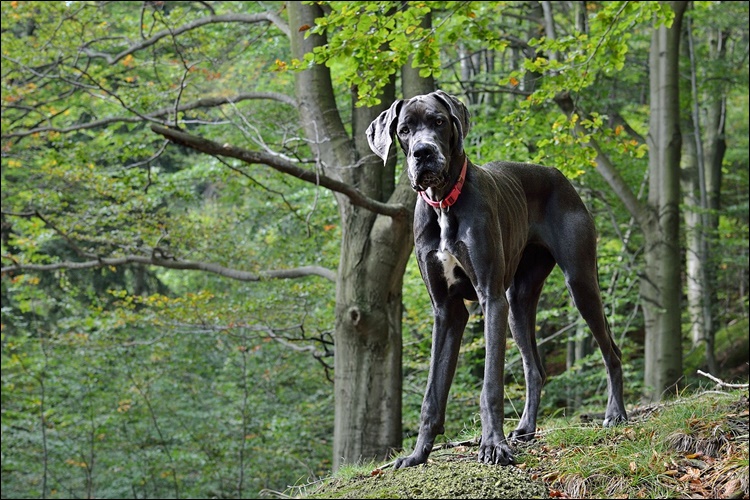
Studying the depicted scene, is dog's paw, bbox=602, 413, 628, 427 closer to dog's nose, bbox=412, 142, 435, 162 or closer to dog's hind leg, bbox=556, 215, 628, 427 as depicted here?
dog's hind leg, bbox=556, 215, 628, 427

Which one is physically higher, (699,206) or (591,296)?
(699,206)

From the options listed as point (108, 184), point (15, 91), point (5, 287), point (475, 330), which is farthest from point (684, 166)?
point (5, 287)

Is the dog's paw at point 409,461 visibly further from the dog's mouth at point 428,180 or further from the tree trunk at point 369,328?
the tree trunk at point 369,328

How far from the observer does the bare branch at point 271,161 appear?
696cm

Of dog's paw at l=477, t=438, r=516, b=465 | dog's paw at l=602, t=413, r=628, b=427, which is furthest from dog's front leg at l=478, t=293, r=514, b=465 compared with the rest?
dog's paw at l=602, t=413, r=628, b=427

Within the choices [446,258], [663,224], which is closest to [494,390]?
[446,258]

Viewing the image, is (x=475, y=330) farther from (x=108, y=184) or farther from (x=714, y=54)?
(x=714, y=54)

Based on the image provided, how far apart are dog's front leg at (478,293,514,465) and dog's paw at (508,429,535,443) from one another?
761 millimetres

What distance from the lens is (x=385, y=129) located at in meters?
4.74

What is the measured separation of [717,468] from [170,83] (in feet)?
39.4

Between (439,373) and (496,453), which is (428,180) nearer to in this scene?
Result: (439,373)

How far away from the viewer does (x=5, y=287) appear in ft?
63.3

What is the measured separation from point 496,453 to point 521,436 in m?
0.90

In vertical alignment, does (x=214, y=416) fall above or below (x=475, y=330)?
below
